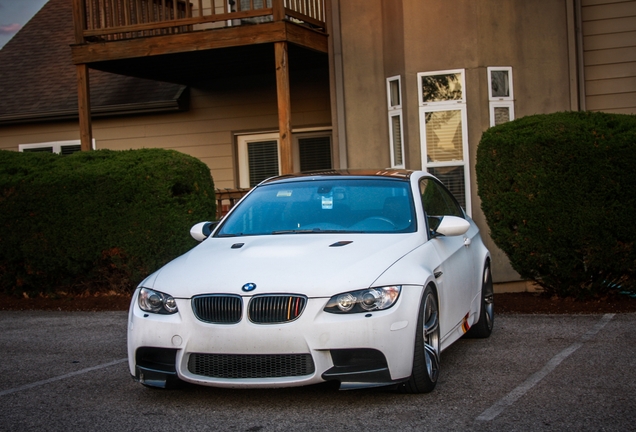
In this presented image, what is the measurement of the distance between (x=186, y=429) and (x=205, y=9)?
12.8 m

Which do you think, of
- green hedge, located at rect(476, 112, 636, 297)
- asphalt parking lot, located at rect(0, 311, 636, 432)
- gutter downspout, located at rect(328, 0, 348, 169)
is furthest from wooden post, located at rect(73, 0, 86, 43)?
asphalt parking lot, located at rect(0, 311, 636, 432)

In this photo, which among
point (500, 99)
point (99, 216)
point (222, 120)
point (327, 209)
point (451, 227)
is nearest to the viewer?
point (451, 227)

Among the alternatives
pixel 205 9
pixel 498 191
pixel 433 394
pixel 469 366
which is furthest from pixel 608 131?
pixel 205 9

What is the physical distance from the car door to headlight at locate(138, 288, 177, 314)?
1.85 metres

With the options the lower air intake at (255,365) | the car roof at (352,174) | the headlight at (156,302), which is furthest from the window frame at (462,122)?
the lower air intake at (255,365)

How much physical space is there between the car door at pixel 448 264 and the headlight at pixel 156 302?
185 centimetres

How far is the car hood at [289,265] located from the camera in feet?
17.3

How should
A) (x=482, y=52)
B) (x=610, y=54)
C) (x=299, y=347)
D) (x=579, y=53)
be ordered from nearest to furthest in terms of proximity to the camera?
1. (x=299, y=347)
2. (x=482, y=52)
3. (x=579, y=53)
4. (x=610, y=54)

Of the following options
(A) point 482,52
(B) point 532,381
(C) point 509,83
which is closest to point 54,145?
(A) point 482,52

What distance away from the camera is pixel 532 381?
233 inches

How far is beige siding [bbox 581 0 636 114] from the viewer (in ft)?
44.2

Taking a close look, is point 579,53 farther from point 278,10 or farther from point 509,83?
point 278,10

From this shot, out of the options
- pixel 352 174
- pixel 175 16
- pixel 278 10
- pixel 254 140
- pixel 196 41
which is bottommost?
pixel 352 174

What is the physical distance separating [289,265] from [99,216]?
19.3ft
